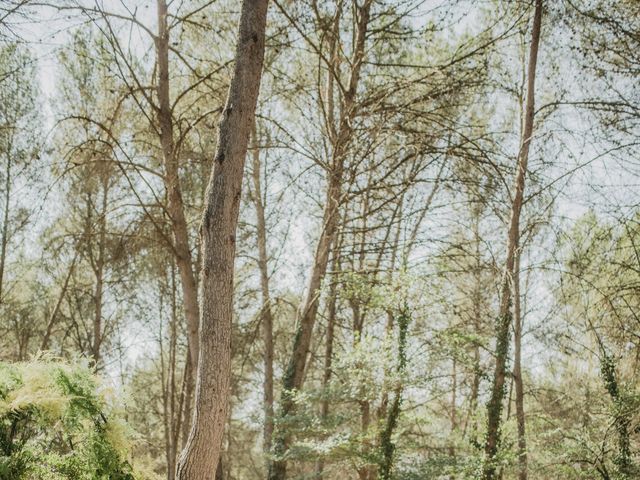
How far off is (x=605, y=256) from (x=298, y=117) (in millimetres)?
6517

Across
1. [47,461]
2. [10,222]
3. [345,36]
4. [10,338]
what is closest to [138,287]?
[10,222]

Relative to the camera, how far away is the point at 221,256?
3502 mm

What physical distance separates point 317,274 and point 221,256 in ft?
11.9

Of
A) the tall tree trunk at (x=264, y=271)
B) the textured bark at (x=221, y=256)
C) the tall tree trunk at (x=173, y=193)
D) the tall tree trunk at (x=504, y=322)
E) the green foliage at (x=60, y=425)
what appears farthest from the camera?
the tall tree trunk at (x=264, y=271)

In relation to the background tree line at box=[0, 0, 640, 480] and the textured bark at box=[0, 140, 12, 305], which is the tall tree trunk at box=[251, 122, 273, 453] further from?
the textured bark at box=[0, 140, 12, 305]

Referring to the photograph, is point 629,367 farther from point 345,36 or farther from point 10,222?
point 10,222

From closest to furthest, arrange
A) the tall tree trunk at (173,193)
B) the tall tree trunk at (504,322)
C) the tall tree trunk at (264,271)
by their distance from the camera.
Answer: the tall tree trunk at (173,193)
the tall tree trunk at (504,322)
the tall tree trunk at (264,271)

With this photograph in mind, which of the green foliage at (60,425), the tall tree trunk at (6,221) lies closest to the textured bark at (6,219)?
the tall tree trunk at (6,221)

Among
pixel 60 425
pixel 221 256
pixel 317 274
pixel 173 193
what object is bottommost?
pixel 60 425

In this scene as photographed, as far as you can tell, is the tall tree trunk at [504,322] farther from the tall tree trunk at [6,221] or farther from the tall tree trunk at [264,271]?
the tall tree trunk at [6,221]

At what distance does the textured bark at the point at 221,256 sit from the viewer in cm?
324

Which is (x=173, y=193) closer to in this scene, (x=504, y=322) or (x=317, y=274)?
(x=317, y=274)

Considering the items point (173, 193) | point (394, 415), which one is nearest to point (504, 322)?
point (394, 415)

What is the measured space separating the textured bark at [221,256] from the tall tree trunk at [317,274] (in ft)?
8.83
